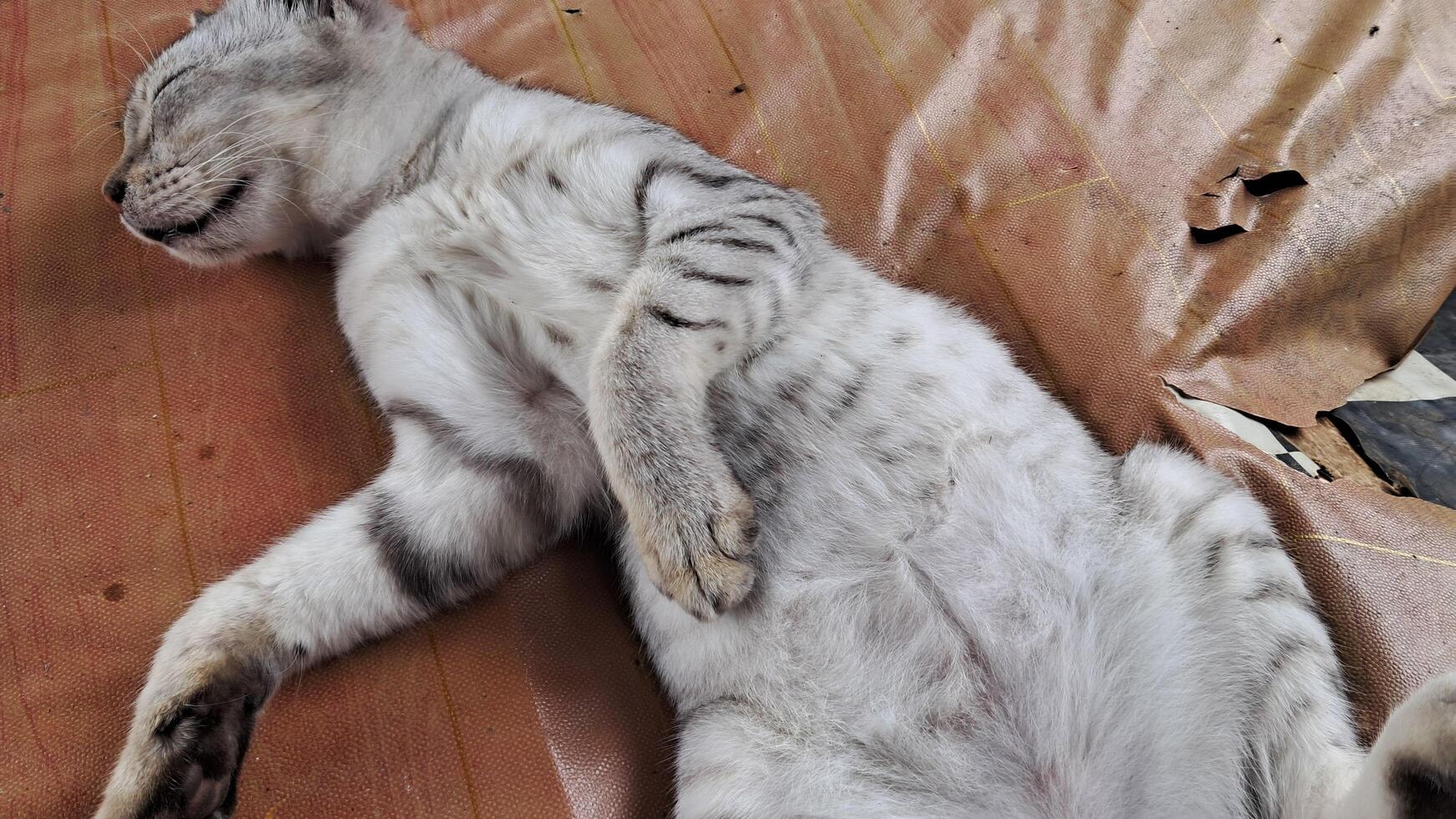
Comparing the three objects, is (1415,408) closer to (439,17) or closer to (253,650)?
(253,650)

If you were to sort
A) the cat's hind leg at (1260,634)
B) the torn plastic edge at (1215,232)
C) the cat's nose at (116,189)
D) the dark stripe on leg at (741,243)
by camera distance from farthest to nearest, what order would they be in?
the torn plastic edge at (1215,232) < the cat's nose at (116,189) < the dark stripe on leg at (741,243) < the cat's hind leg at (1260,634)

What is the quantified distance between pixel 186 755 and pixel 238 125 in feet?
4.48

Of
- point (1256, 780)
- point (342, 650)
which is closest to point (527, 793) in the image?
point (342, 650)

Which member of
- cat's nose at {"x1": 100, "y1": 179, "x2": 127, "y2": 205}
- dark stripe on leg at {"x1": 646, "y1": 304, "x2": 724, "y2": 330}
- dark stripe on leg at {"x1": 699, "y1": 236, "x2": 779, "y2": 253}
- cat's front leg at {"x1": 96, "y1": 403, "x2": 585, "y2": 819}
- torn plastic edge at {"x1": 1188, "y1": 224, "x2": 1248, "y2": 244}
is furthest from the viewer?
torn plastic edge at {"x1": 1188, "y1": 224, "x2": 1248, "y2": 244}

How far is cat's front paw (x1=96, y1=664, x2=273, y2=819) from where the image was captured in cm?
137

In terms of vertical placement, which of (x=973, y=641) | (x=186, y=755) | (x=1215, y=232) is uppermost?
(x=1215, y=232)

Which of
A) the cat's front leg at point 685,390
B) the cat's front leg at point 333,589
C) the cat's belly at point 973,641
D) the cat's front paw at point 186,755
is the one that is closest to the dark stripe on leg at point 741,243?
the cat's front leg at point 685,390

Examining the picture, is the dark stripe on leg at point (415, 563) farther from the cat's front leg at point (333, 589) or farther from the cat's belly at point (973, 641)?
the cat's belly at point (973, 641)

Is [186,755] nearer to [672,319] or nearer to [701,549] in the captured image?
[701,549]

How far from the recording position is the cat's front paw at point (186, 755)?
1365 millimetres

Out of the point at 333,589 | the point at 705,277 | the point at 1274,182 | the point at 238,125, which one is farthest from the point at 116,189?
the point at 1274,182

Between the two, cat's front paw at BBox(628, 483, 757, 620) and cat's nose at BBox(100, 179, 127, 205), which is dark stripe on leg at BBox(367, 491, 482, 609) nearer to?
cat's front paw at BBox(628, 483, 757, 620)

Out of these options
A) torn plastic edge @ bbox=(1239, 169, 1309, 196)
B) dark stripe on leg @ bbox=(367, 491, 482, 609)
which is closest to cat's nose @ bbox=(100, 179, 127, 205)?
dark stripe on leg @ bbox=(367, 491, 482, 609)

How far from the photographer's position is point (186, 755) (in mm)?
1410
